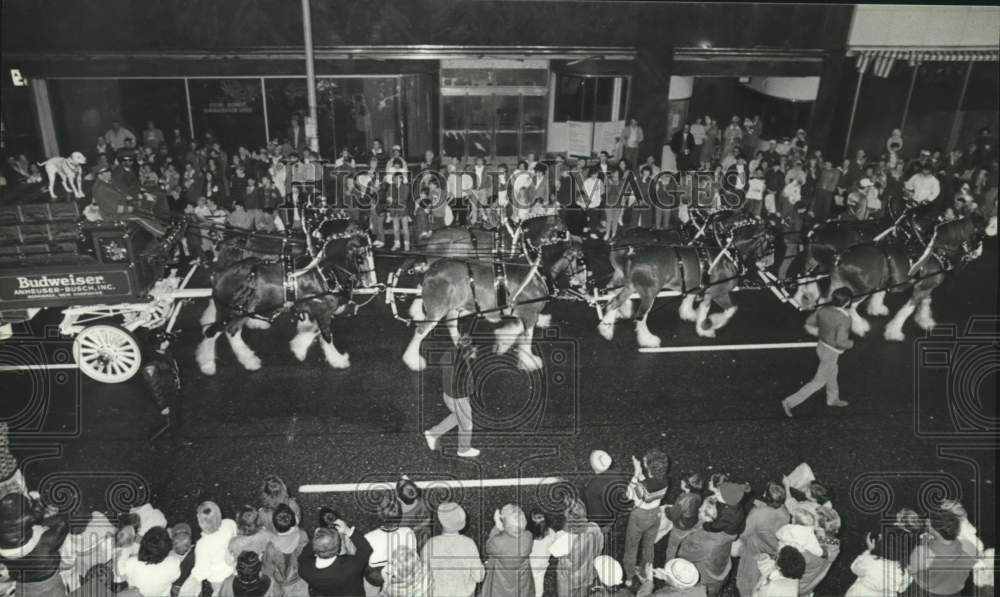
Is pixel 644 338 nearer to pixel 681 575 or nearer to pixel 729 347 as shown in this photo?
pixel 729 347

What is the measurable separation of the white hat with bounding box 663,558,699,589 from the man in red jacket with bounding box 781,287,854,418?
480 centimetres

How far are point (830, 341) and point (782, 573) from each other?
174 inches

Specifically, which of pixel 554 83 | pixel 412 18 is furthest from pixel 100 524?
pixel 554 83

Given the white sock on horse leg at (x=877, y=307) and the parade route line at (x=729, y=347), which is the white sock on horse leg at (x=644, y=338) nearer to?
the parade route line at (x=729, y=347)

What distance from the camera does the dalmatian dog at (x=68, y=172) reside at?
55.2ft

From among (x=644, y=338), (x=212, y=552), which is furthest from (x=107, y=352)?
(x=644, y=338)

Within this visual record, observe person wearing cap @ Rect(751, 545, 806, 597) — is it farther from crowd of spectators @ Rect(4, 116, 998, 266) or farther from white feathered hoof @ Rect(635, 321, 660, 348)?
crowd of spectators @ Rect(4, 116, 998, 266)

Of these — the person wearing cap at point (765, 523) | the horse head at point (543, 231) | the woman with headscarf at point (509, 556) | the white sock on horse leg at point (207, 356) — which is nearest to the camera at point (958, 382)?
the person wearing cap at point (765, 523)

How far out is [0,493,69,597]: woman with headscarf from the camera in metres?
5.80

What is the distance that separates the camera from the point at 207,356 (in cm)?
1083

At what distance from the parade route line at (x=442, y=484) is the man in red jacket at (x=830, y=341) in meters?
3.51

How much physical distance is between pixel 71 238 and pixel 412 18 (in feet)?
33.6

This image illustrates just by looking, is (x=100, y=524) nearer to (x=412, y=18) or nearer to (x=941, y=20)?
(x=412, y=18)

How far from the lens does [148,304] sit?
9953 millimetres
